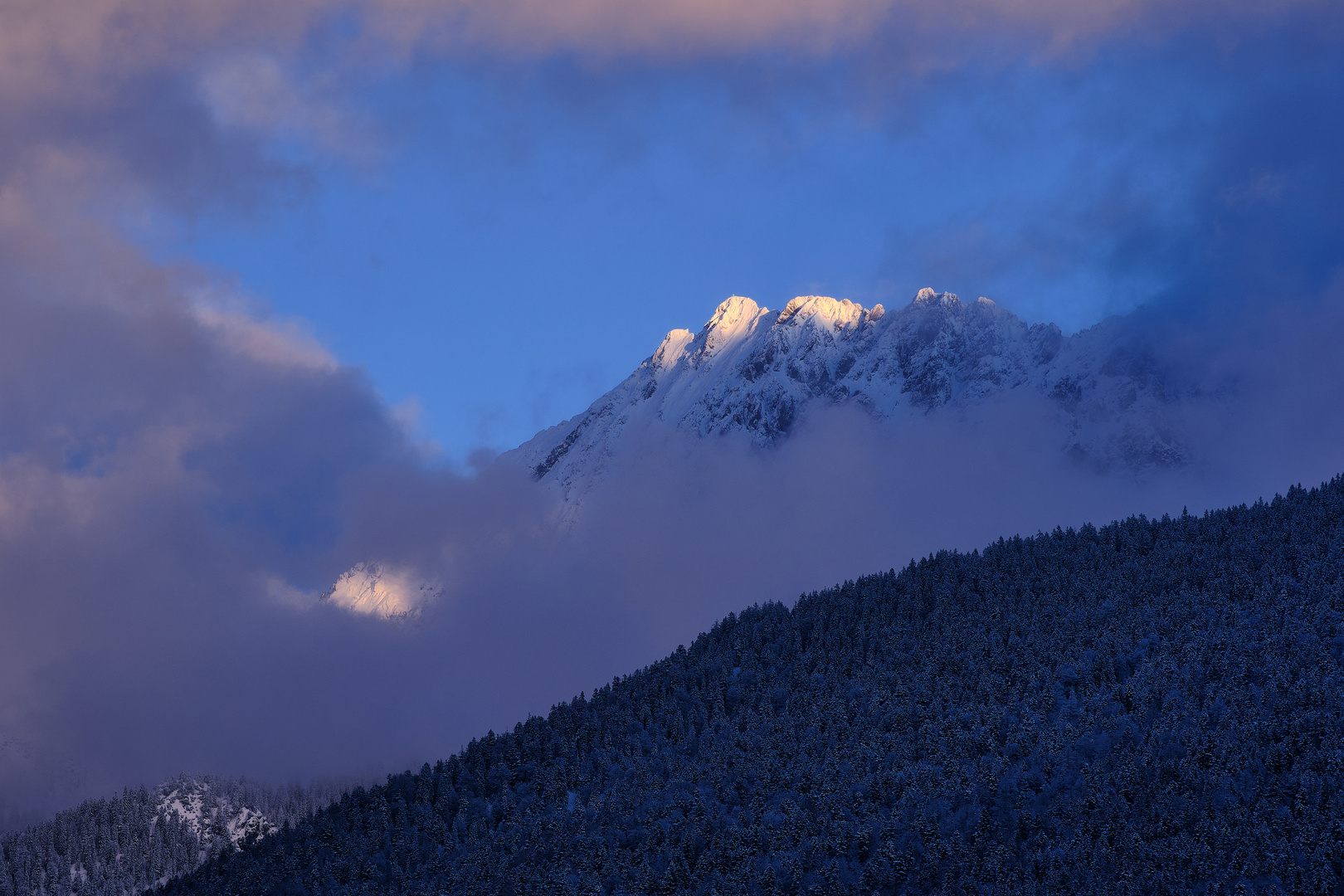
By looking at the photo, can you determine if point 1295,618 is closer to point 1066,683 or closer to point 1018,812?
point 1066,683

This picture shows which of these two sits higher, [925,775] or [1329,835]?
[925,775]

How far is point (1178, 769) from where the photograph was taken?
142750 millimetres

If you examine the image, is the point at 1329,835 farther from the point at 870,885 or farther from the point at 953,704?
the point at 953,704

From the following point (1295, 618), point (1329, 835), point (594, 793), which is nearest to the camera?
point (1329, 835)

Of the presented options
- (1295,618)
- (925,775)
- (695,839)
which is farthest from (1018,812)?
(1295,618)

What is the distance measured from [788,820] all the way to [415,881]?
209ft

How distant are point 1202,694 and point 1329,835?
36.0 metres

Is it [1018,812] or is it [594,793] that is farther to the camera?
[594,793]

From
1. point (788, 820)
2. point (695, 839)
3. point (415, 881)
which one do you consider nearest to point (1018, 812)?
point (788, 820)

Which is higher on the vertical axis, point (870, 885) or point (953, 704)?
point (953, 704)

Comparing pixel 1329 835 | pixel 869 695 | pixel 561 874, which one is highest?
pixel 869 695

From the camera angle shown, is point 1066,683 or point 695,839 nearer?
point 695,839

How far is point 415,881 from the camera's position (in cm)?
18388

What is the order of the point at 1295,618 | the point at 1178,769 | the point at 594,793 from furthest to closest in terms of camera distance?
1. the point at 594,793
2. the point at 1295,618
3. the point at 1178,769
